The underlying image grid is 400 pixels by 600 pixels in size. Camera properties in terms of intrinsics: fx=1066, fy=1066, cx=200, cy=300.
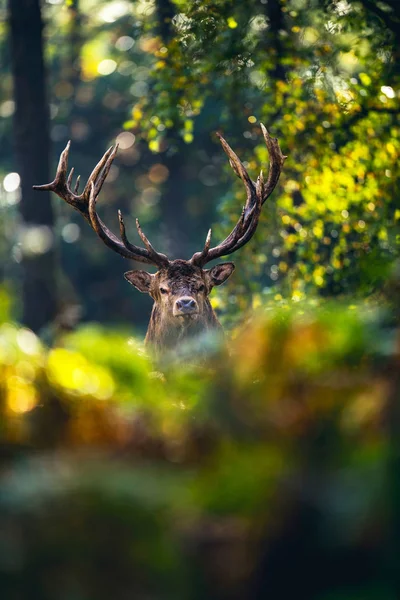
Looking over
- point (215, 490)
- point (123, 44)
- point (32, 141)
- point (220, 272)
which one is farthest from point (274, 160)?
point (123, 44)

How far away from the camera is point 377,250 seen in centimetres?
852

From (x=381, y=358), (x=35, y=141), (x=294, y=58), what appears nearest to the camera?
(x=381, y=358)

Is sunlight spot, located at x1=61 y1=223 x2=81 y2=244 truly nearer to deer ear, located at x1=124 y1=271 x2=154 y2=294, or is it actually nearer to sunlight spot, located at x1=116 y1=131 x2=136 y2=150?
sunlight spot, located at x1=116 y1=131 x2=136 y2=150

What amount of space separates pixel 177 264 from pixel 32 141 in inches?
381

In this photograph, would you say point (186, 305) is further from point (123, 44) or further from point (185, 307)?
point (123, 44)

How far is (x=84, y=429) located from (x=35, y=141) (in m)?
15.7

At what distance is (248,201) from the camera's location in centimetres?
935

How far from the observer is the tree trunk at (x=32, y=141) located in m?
18.0

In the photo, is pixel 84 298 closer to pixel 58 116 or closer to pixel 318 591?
pixel 58 116

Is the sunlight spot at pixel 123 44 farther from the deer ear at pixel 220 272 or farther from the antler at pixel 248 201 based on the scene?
the deer ear at pixel 220 272

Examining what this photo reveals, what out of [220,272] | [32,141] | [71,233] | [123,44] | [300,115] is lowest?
[71,233]

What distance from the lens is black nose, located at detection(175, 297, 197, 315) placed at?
848cm

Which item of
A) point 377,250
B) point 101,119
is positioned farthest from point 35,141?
point 101,119

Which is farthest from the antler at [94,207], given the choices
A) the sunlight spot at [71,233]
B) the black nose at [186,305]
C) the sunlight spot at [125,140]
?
the sunlight spot at [71,233]
